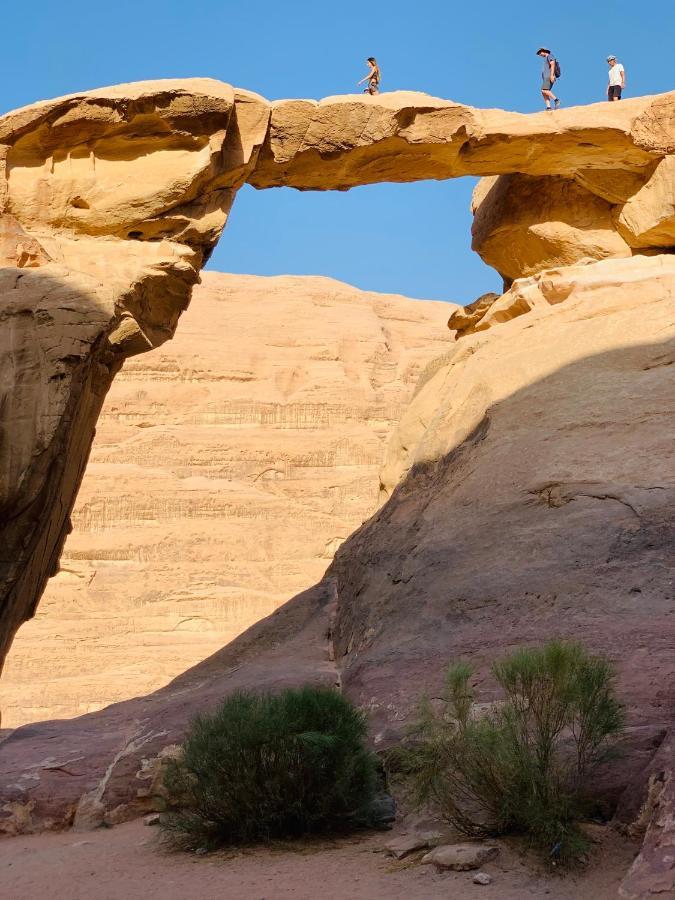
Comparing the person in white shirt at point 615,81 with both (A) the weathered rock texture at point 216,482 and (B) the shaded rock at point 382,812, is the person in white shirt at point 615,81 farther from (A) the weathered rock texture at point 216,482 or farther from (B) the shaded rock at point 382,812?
(A) the weathered rock texture at point 216,482

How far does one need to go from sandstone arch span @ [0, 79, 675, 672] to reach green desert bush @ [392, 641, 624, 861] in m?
4.76

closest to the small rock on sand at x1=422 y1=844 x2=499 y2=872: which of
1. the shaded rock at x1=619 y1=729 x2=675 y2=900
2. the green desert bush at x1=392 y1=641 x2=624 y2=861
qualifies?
the green desert bush at x1=392 y1=641 x2=624 y2=861

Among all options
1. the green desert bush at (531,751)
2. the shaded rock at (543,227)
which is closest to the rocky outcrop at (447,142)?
the shaded rock at (543,227)

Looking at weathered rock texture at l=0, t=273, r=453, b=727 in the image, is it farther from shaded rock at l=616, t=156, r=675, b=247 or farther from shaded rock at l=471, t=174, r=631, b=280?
shaded rock at l=616, t=156, r=675, b=247

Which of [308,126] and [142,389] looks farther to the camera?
[142,389]

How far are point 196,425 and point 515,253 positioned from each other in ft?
68.2

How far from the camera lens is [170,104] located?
1230 cm

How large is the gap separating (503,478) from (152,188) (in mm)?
4862

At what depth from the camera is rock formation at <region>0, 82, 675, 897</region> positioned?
29.6ft

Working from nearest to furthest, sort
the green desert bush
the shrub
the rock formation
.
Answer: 1. the green desert bush
2. the shrub
3. the rock formation

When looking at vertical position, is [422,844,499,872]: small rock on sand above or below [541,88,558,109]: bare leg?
below

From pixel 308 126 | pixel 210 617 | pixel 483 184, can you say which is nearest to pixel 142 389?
pixel 210 617

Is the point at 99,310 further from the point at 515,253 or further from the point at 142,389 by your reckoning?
the point at 142,389

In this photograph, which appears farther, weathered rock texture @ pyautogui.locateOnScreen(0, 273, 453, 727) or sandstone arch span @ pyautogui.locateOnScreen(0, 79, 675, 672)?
weathered rock texture @ pyautogui.locateOnScreen(0, 273, 453, 727)
